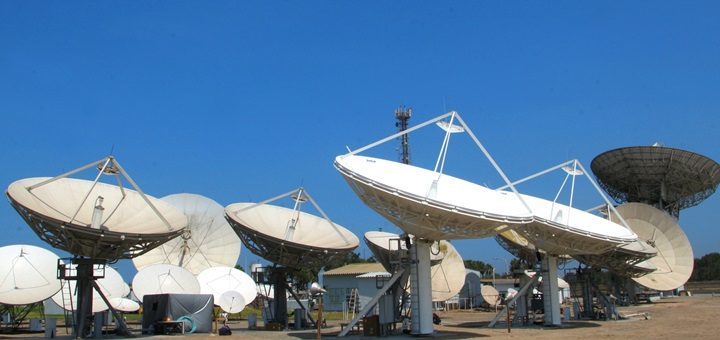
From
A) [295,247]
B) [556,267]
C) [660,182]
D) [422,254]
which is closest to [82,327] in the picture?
[295,247]

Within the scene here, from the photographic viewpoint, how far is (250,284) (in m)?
54.1

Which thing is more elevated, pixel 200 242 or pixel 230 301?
pixel 200 242

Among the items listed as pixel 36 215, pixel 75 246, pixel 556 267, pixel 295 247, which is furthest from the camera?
pixel 556 267

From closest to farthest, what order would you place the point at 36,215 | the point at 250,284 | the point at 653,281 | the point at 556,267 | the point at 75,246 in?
the point at 36,215 → the point at 75,246 → the point at 556,267 → the point at 250,284 → the point at 653,281

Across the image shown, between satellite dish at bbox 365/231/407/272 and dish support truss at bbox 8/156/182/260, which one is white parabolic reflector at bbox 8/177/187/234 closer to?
dish support truss at bbox 8/156/182/260

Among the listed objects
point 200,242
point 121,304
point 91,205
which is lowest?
point 121,304

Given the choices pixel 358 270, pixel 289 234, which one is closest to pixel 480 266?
pixel 358 270

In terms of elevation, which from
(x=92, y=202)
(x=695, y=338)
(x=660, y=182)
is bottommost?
(x=695, y=338)

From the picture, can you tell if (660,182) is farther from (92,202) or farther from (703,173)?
(92,202)

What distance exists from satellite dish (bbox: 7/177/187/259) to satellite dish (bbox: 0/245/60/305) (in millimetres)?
8170

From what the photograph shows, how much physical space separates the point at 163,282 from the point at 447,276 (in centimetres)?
2293

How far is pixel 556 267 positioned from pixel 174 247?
29349mm

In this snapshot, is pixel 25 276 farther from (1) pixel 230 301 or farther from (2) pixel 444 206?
(2) pixel 444 206

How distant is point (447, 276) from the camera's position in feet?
184
